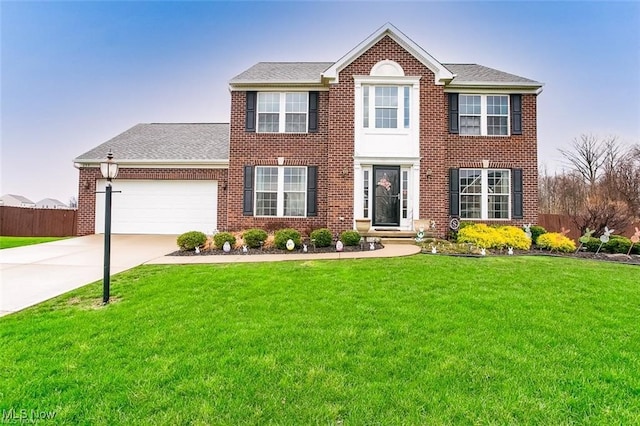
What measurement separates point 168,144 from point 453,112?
12332 mm

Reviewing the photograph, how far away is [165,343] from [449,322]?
3.38m

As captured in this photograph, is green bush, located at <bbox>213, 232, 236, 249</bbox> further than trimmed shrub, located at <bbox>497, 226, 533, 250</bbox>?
No

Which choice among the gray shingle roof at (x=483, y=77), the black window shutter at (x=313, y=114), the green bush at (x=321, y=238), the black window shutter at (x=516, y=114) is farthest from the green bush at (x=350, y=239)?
the black window shutter at (x=516, y=114)

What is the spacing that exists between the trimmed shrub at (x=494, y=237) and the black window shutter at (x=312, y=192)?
5190 millimetres

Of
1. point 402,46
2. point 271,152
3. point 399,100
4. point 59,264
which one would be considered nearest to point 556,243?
point 399,100

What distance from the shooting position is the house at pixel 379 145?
38.5 ft

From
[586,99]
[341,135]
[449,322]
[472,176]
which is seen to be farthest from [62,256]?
[586,99]

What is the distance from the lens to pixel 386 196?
11945 millimetres

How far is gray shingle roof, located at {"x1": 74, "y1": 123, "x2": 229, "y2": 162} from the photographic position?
14.1m

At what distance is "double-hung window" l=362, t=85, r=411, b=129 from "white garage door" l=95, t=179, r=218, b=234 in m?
6.96

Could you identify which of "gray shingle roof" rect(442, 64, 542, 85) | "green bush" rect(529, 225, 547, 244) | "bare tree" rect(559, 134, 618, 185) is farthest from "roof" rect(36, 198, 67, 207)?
"bare tree" rect(559, 134, 618, 185)

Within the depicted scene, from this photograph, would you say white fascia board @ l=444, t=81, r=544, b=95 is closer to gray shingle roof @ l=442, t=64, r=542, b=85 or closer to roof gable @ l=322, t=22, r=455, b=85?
gray shingle roof @ l=442, t=64, r=542, b=85

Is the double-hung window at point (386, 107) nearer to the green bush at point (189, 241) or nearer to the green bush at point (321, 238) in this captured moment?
the green bush at point (321, 238)

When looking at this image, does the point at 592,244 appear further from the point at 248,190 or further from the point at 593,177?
the point at 593,177
